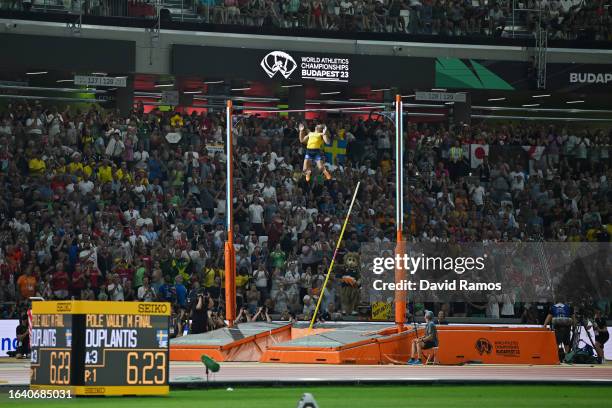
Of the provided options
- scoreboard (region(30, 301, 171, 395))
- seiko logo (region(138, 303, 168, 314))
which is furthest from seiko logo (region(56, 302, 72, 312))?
seiko logo (region(138, 303, 168, 314))

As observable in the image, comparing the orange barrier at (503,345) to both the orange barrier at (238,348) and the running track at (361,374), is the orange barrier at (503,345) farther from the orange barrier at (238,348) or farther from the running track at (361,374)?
the orange barrier at (238,348)

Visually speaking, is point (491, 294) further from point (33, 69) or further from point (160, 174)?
point (33, 69)

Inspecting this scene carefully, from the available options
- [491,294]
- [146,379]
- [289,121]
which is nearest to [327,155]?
[289,121]

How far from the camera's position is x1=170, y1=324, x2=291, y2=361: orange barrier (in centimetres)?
2966

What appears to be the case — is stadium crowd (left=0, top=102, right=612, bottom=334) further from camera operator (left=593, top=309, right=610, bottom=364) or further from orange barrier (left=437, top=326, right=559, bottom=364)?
orange barrier (left=437, top=326, right=559, bottom=364)

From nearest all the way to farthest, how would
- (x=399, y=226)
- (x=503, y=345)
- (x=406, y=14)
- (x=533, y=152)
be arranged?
(x=399, y=226) < (x=503, y=345) < (x=533, y=152) < (x=406, y=14)

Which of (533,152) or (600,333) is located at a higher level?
(533,152)

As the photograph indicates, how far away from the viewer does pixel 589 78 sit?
47500 millimetres

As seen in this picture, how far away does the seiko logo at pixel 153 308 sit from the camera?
63.1ft

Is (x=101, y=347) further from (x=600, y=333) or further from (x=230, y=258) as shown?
(x=600, y=333)

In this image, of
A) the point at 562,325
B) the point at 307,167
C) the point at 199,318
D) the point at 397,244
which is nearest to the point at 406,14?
the point at 307,167

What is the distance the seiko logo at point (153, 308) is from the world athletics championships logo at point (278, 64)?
25.1 m

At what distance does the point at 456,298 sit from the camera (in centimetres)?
3512

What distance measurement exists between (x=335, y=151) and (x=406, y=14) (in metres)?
6.39
